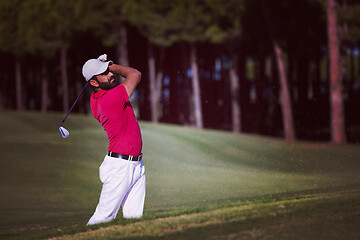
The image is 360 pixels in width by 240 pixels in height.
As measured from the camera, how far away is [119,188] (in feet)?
23.5

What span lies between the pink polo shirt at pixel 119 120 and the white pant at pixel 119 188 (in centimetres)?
16

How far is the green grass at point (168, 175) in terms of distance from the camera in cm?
1134

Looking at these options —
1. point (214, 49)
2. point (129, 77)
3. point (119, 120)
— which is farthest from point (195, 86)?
point (119, 120)

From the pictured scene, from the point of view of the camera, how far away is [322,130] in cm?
3959

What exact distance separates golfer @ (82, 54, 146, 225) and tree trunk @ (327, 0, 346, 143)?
69.7ft

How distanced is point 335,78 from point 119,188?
853 inches

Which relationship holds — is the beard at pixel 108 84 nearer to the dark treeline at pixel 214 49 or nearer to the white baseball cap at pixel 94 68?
the white baseball cap at pixel 94 68

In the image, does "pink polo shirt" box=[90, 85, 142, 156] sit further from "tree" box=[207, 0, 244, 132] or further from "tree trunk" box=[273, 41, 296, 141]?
"tree" box=[207, 0, 244, 132]

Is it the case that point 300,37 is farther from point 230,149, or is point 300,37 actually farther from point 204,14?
point 230,149

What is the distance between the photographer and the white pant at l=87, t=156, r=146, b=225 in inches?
282

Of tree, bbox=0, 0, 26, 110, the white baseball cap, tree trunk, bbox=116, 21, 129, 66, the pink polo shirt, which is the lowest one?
the pink polo shirt

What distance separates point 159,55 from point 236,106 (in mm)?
11332

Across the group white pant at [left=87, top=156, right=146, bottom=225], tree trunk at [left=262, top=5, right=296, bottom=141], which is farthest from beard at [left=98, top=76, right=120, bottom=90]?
tree trunk at [left=262, top=5, right=296, bottom=141]

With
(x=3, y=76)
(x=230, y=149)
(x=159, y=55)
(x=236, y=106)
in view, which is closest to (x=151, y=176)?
(x=230, y=149)
